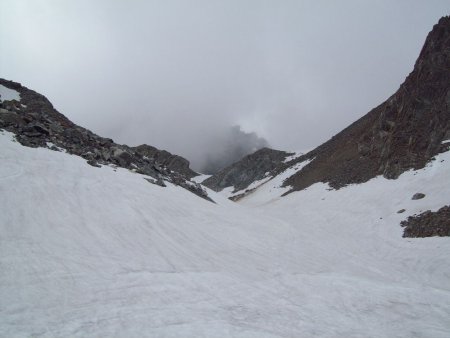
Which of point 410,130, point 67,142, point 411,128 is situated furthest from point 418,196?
point 67,142

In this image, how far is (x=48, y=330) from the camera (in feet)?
19.8

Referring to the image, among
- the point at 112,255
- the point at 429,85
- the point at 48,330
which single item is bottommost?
the point at 48,330

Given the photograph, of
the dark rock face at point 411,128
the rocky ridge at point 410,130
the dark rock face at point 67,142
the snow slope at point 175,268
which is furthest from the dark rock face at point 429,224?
the dark rock face at point 67,142

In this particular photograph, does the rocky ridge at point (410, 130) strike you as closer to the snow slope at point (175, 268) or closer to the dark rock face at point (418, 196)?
the dark rock face at point (418, 196)

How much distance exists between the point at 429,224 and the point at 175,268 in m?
15.8

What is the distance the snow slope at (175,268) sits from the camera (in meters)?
7.12

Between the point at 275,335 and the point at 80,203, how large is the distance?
1028cm

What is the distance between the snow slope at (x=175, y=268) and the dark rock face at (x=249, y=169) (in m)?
71.6

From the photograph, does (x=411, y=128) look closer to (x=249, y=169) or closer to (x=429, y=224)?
(x=429, y=224)

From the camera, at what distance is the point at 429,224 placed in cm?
1858

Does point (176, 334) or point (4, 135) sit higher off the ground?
point (4, 135)

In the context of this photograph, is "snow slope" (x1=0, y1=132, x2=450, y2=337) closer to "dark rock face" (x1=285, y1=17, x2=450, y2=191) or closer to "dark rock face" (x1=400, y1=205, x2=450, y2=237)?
"dark rock face" (x1=400, y1=205, x2=450, y2=237)

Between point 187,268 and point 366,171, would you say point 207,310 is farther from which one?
point 366,171

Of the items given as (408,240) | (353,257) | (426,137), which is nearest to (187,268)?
(353,257)
